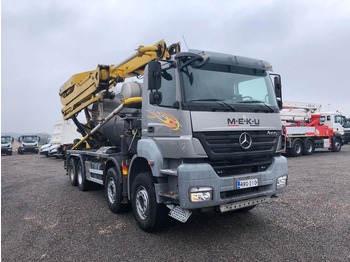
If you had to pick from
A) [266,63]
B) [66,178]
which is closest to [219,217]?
[266,63]

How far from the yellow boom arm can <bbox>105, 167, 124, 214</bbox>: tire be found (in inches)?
88.2

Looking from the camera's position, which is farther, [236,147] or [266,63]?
[266,63]

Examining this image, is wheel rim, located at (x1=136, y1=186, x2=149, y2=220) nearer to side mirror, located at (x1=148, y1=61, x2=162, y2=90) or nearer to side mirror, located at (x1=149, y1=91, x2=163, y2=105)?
side mirror, located at (x1=149, y1=91, x2=163, y2=105)

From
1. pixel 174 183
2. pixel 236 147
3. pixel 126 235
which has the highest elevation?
pixel 236 147

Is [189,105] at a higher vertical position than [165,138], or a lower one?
higher

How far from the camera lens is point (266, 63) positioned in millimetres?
5160

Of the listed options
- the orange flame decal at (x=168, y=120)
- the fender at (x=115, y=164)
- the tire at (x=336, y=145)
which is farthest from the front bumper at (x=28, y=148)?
the orange flame decal at (x=168, y=120)

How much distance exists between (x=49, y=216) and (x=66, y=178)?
17.7ft

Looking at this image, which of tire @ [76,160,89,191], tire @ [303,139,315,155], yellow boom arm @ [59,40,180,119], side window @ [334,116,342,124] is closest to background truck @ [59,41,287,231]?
yellow boom arm @ [59,40,180,119]

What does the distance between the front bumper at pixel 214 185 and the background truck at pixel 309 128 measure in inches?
519

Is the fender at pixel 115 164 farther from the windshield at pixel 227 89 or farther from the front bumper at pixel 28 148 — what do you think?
the front bumper at pixel 28 148

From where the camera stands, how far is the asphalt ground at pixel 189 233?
3.87m

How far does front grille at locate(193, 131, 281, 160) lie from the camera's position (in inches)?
160

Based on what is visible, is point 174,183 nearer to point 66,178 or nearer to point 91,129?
point 91,129
